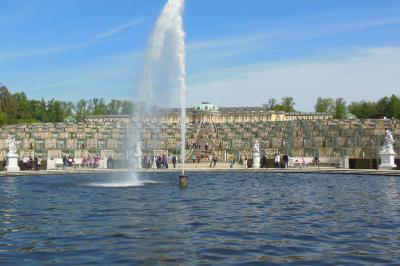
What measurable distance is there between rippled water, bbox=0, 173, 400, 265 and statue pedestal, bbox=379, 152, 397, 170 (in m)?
19.9

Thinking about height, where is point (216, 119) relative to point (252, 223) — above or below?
above

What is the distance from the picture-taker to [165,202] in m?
24.5

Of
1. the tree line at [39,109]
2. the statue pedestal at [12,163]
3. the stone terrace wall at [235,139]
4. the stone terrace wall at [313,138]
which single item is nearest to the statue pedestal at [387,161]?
the stone terrace wall at [313,138]

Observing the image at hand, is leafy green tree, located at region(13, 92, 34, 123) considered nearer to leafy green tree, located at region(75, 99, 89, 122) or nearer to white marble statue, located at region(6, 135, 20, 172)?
leafy green tree, located at region(75, 99, 89, 122)

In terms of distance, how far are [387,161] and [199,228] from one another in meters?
35.6

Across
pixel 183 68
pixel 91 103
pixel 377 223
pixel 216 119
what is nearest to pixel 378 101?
pixel 216 119

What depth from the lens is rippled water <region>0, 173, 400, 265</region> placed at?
13602 millimetres

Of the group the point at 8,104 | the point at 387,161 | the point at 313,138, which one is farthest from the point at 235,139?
the point at 8,104

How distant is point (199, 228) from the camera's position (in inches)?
688

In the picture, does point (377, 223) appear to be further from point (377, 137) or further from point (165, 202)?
point (377, 137)

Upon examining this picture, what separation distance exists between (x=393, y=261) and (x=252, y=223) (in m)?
6.25

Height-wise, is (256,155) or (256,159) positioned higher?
(256,155)

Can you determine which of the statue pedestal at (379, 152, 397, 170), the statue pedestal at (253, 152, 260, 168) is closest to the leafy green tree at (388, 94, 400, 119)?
the statue pedestal at (253, 152, 260, 168)

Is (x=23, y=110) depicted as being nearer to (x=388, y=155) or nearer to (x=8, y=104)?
(x=8, y=104)
